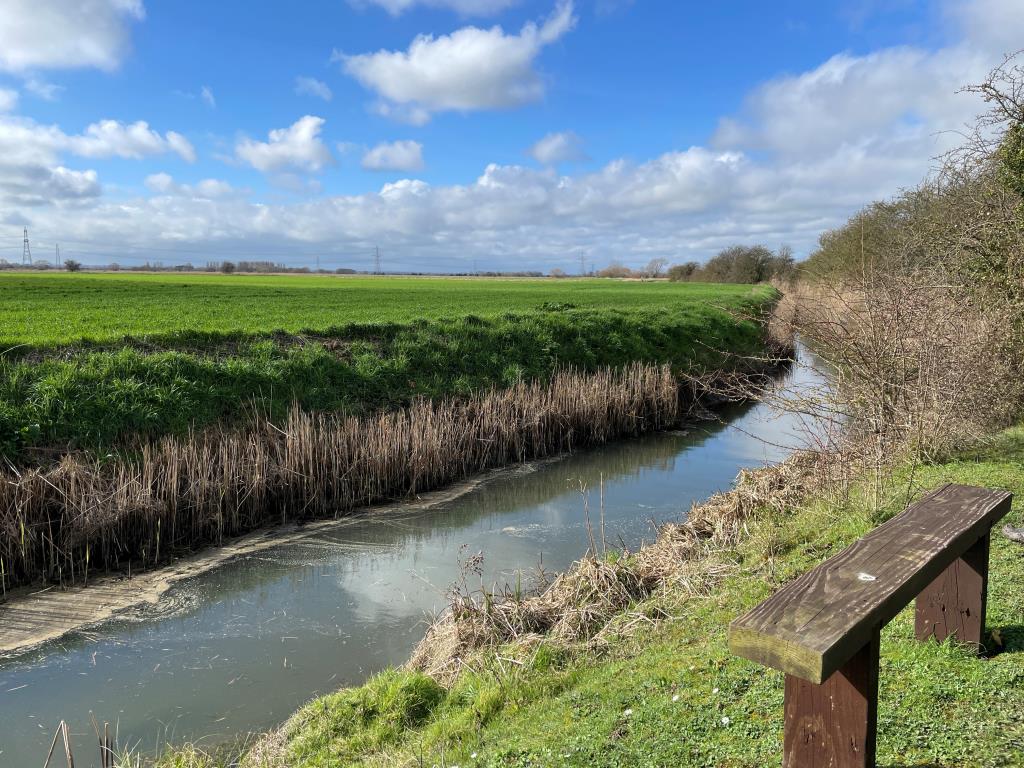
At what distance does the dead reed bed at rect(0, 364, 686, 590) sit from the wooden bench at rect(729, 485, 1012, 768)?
766 centimetres

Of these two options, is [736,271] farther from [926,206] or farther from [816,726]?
[816,726]

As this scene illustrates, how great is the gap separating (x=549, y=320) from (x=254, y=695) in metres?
15.5

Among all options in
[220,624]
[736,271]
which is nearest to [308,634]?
[220,624]

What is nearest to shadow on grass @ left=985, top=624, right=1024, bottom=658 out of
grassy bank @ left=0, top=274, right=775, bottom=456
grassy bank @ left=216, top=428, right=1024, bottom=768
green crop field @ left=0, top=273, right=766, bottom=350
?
grassy bank @ left=216, top=428, right=1024, bottom=768

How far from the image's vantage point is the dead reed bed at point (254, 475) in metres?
7.77

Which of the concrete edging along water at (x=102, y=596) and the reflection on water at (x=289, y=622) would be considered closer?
the reflection on water at (x=289, y=622)

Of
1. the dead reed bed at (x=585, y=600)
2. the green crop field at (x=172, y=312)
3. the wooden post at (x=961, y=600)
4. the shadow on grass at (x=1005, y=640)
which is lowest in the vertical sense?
the dead reed bed at (x=585, y=600)

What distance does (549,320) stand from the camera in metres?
20.2

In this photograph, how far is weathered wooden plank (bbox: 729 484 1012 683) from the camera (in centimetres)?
221

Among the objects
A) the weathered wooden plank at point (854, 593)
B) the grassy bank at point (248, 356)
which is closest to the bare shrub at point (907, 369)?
the grassy bank at point (248, 356)

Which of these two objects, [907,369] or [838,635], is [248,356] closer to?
[907,369]

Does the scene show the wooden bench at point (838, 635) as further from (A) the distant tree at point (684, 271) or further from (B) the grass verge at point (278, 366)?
(A) the distant tree at point (684, 271)

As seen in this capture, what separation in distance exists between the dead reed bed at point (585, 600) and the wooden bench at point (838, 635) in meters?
2.46

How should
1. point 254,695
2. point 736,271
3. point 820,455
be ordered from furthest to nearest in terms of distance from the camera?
point 736,271 → point 820,455 → point 254,695
